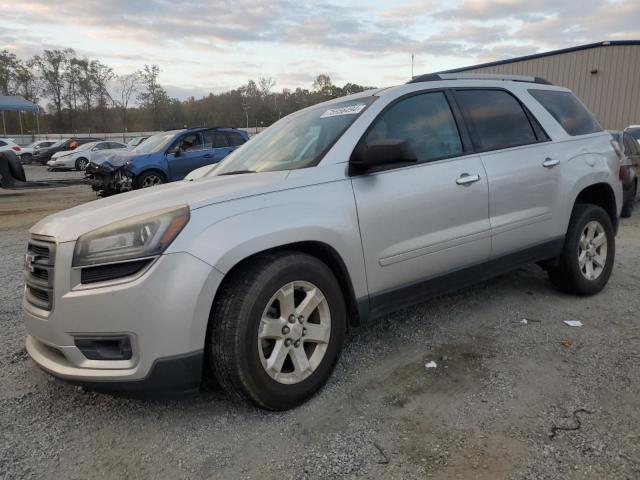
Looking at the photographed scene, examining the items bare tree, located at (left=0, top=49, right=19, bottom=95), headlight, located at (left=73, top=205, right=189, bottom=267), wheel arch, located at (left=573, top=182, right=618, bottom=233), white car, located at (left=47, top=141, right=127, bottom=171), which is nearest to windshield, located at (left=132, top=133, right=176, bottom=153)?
wheel arch, located at (left=573, top=182, right=618, bottom=233)

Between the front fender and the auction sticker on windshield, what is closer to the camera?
the front fender

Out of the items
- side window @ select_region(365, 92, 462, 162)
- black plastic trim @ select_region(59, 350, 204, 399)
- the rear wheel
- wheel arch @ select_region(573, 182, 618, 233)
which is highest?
side window @ select_region(365, 92, 462, 162)

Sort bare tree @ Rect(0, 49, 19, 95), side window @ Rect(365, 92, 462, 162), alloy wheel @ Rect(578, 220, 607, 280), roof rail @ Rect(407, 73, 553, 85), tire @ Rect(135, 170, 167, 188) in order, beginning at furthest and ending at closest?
1. bare tree @ Rect(0, 49, 19, 95)
2. tire @ Rect(135, 170, 167, 188)
3. alloy wheel @ Rect(578, 220, 607, 280)
4. roof rail @ Rect(407, 73, 553, 85)
5. side window @ Rect(365, 92, 462, 162)

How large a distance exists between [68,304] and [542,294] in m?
3.87

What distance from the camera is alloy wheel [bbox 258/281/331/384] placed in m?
2.57

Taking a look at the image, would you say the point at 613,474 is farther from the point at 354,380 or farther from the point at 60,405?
the point at 60,405

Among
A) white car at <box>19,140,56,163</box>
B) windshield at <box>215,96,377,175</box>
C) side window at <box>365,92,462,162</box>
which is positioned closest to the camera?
windshield at <box>215,96,377,175</box>

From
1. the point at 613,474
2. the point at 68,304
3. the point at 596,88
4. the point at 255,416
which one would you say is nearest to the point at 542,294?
the point at 613,474

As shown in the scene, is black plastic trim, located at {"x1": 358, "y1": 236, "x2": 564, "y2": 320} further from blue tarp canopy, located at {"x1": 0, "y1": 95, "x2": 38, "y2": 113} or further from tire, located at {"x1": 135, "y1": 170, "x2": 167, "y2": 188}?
blue tarp canopy, located at {"x1": 0, "y1": 95, "x2": 38, "y2": 113}

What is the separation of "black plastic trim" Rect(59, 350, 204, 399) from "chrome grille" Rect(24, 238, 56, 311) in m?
0.43

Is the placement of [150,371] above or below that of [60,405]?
above

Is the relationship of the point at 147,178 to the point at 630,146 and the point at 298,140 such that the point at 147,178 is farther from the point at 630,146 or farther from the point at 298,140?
the point at 630,146

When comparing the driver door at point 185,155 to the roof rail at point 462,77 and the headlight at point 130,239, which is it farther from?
the headlight at point 130,239

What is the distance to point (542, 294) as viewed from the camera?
4.51m
